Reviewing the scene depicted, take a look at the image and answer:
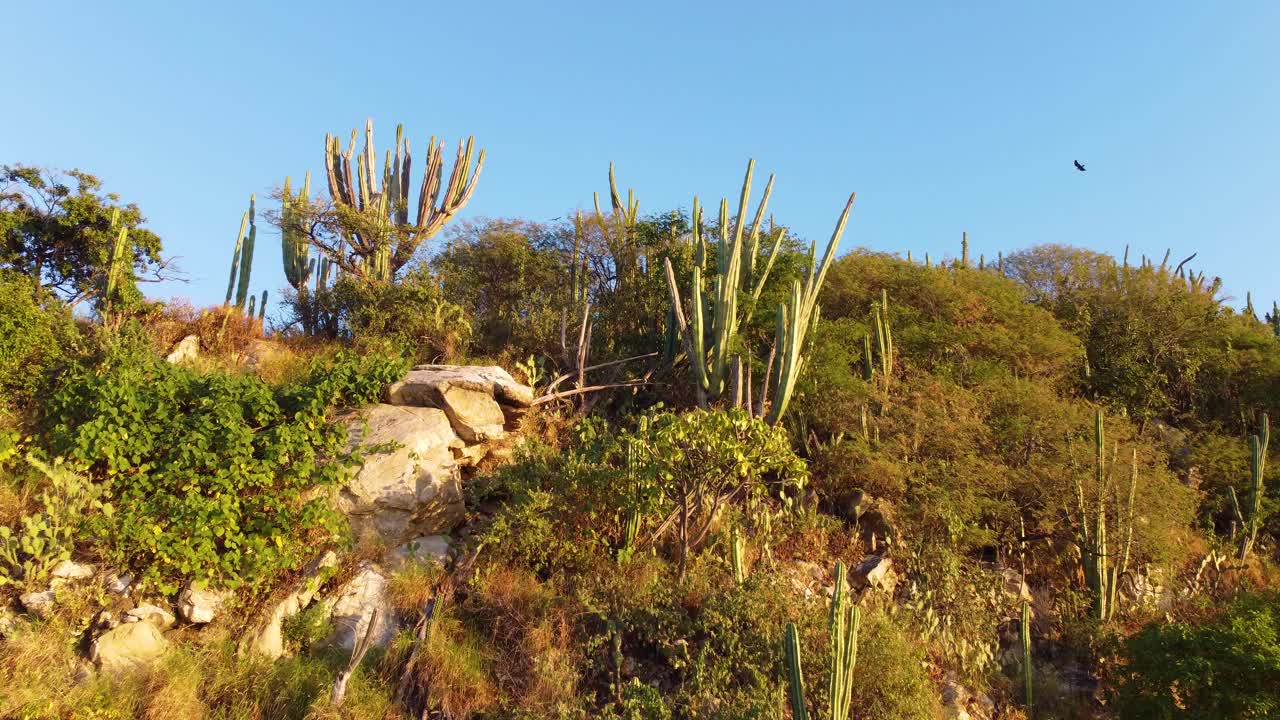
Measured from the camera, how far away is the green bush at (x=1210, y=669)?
6.31 meters

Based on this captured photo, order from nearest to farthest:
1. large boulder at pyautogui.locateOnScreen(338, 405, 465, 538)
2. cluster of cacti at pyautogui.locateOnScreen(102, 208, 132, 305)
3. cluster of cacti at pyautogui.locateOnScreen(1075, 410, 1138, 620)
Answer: large boulder at pyautogui.locateOnScreen(338, 405, 465, 538) → cluster of cacti at pyautogui.locateOnScreen(1075, 410, 1138, 620) → cluster of cacti at pyautogui.locateOnScreen(102, 208, 132, 305)

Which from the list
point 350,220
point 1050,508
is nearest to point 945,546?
point 1050,508

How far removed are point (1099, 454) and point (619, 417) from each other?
234 inches

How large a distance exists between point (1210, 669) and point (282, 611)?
25.1 ft

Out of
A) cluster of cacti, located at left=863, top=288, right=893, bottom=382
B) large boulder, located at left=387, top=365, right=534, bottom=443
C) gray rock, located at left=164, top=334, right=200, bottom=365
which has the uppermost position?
cluster of cacti, located at left=863, top=288, right=893, bottom=382

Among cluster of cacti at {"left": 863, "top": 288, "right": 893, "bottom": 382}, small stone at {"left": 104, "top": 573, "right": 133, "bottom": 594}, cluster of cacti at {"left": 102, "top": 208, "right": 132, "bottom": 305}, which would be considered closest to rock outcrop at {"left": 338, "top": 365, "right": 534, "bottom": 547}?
small stone at {"left": 104, "top": 573, "right": 133, "bottom": 594}

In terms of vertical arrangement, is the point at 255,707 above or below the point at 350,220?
below

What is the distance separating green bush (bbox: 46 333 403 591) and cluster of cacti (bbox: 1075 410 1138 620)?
26.5 feet

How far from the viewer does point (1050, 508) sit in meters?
9.59

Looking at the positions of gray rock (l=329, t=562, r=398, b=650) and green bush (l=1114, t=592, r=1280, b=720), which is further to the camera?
gray rock (l=329, t=562, r=398, b=650)

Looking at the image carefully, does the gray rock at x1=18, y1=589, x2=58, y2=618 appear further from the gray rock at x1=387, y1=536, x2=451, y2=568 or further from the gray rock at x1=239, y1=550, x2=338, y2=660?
the gray rock at x1=387, y1=536, x2=451, y2=568

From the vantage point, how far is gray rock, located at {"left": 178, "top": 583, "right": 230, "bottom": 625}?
6.66m

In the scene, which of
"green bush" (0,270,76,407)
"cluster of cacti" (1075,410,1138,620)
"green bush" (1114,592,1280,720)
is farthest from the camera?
"cluster of cacti" (1075,410,1138,620)

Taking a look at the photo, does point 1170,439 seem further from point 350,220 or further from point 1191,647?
point 350,220
